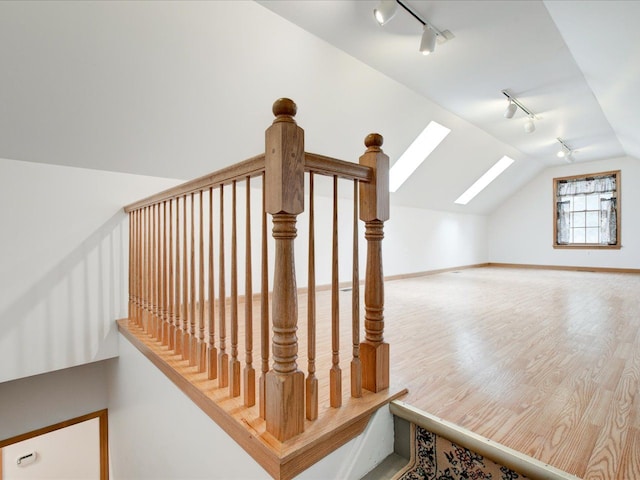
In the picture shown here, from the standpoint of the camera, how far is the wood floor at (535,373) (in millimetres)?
1079

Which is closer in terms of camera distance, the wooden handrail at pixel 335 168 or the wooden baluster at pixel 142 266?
the wooden handrail at pixel 335 168

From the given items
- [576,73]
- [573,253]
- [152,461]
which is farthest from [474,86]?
[573,253]

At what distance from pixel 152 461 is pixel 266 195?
2041 mm

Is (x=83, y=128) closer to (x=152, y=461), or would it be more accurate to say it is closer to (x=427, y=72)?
(x=152, y=461)

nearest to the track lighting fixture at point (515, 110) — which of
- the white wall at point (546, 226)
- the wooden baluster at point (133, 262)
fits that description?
the white wall at point (546, 226)

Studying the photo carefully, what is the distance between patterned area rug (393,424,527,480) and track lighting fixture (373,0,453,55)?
225cm

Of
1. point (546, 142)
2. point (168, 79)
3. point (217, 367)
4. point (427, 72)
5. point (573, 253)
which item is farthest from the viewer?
point (573, 253)

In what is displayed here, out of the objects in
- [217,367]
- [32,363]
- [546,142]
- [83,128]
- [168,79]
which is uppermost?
[546,142]

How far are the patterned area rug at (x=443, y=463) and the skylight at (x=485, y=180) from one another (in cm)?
587

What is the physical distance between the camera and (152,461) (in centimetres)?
→ 207

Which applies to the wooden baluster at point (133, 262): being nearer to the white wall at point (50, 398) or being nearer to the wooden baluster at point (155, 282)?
the wooden baluster at point (155, 282)

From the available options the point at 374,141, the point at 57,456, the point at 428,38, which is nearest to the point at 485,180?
the point at 428,38

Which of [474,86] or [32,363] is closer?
[32,363]

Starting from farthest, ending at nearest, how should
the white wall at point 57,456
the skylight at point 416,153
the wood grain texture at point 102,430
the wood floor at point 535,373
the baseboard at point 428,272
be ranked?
the baseboard at point 428,272 < the skylight at point 416,153 < the white wall at point 57,456 < the wood grain texture at point 102,430 < the wood floor at point 535,373
